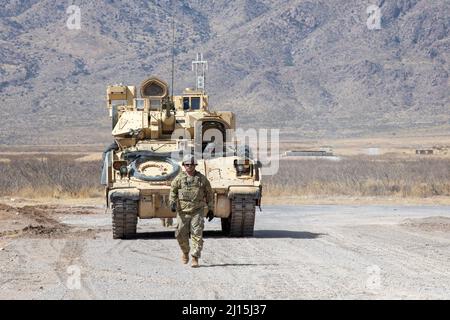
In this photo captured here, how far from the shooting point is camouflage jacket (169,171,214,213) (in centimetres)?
1897

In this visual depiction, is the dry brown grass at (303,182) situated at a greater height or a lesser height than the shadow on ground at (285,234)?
lesser

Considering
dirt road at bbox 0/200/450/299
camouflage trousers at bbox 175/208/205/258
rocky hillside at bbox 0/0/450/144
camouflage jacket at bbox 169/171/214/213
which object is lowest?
dirt road at bbox 0/200/450/299

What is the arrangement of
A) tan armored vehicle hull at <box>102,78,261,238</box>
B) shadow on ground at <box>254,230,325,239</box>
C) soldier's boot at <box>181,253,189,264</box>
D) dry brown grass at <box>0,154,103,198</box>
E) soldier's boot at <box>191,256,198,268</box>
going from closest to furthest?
soldier's boot at <box>191,256,198,268</box>, soldier's boot at <box>181,253,189,264</box>, tan armored vehicle hull at <box>102,78,261,238</box>, shadow on ground at <box>254,230,325,239</box>, dry brown grass at <box>0,154,103,198</box>

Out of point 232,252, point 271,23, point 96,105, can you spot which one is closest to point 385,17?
point 271,23

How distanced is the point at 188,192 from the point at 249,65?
157m

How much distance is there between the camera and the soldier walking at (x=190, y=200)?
19.0 metres

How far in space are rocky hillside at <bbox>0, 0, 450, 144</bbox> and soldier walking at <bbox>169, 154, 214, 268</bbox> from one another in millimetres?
114614

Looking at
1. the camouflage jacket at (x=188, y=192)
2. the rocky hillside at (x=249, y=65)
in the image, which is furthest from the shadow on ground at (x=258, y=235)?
the rocky hillside at (x=249, y=65)

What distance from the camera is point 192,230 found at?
747 inches

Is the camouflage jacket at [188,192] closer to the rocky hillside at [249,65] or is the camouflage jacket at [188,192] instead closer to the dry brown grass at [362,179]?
the dry brown grass at [362,179]

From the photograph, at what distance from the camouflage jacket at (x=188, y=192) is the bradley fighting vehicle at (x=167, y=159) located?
196 inches

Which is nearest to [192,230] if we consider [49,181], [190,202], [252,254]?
[190,202]

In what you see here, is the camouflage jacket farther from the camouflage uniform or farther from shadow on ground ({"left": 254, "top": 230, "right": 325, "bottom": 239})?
shadow on ground ({"left": 254, "top": 230, "right": 325, "bottom": 239})

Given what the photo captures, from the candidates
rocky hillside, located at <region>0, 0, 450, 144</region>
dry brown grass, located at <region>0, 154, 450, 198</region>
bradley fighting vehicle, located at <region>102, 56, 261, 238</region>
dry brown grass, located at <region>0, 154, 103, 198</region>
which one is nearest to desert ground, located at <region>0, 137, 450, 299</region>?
dry brown grass, located at <region>0, 154, 103, 198</region>
